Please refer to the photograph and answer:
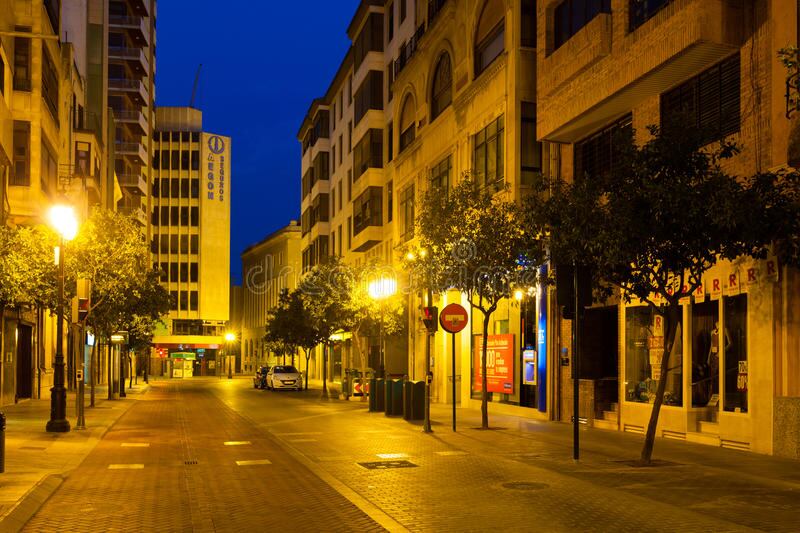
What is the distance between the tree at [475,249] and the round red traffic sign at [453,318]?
1.95ft

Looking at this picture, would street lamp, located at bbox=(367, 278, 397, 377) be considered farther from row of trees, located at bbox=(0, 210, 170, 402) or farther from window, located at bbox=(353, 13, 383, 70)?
window, located at bbox=(353, 13, 383, 70)

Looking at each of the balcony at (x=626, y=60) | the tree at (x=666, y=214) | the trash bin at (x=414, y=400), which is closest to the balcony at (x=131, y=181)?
the trash bin at (x=414, y=400)

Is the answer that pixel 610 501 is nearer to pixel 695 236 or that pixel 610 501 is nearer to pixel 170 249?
pixel 695 236

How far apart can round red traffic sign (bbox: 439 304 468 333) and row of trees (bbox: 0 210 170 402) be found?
8773 mm

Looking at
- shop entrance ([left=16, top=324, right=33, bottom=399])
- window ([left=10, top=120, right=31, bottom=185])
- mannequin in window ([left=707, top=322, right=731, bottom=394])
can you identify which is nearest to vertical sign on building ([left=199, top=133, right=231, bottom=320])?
shop entrance ([left=16, top=324, right=33, bottom=399])

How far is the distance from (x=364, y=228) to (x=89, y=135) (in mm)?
15067

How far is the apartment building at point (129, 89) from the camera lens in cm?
7750

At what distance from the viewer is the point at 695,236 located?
13992 millimetres

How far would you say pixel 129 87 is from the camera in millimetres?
77562

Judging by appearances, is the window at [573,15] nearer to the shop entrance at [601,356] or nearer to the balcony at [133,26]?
the shop entrance at [601,356]

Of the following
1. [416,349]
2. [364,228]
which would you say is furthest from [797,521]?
[364,228]

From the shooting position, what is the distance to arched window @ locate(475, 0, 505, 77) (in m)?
29.7

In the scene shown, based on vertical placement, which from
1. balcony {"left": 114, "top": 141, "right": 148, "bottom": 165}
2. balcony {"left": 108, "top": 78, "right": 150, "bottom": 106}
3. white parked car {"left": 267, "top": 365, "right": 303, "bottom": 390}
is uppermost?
balcony {"left": 108, "top": 78, "right": 150, "bottom": 106}

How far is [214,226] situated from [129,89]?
31.7 m
